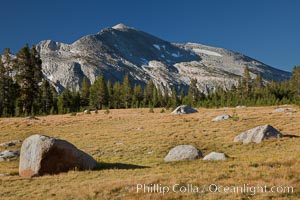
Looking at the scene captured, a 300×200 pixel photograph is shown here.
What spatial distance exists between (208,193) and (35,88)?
61462 mm

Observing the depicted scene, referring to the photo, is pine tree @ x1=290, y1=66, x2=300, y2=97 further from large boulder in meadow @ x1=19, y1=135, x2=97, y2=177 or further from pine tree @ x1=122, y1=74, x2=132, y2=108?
large boulder in meadow @ x1=19, y1=135, x2=97, y2=177

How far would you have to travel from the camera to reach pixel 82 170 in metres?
17.7

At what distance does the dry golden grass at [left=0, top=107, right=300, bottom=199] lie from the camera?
11.7 meters

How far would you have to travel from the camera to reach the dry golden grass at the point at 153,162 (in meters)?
11.7

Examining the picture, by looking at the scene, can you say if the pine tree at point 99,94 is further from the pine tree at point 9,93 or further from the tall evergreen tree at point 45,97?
the pine tree at point 9,93

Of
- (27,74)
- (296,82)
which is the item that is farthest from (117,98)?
(296,82)

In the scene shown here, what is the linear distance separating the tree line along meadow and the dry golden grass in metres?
19.9

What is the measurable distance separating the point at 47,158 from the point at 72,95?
278 ft

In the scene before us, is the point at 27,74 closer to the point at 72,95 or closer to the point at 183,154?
the point at 72,95

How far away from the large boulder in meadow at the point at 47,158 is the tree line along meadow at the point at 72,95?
158 feet

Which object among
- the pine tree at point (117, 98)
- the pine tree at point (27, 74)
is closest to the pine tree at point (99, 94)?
the pine tree at point (117, 98)

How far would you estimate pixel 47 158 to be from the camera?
16844 millimetres

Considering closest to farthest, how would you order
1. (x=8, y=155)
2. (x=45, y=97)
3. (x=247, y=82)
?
(x=8, y=155), (x=45, y=97), (x=247, y=82)

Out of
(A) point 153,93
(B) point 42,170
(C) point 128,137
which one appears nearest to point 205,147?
(C) point 128,137
